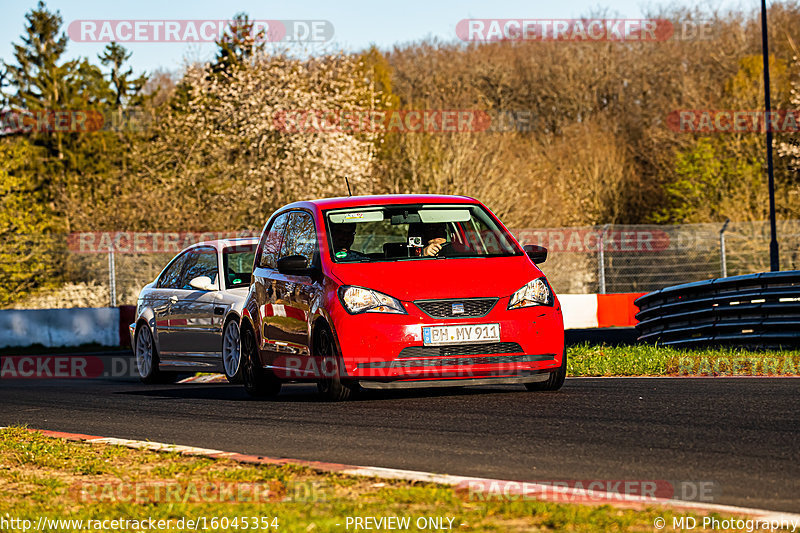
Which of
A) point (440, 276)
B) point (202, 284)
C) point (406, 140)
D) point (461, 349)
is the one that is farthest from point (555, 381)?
point (406, 140)

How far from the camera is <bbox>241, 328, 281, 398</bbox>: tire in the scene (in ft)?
38.0

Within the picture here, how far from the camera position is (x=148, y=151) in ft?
160

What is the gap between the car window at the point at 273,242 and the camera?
11727mm

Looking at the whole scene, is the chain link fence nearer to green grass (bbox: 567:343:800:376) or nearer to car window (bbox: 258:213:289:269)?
green grass (bbox: 567:343:800:376)

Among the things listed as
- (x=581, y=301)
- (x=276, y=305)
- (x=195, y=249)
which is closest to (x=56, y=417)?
(x=276, y=305)

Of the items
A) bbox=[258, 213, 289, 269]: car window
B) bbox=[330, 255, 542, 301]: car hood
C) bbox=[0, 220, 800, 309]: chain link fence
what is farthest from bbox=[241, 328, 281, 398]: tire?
bbox=[0, 220, 800, 309]: chain link fence

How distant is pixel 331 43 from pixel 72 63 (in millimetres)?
16861

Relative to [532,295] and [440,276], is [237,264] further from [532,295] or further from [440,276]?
[532,295]

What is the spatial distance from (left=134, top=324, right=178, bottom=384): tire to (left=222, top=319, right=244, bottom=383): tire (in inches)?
81.8

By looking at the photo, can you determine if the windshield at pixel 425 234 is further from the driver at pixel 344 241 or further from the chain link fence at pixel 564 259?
the chain link fence at pixel 564 259

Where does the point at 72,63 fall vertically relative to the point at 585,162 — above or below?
above

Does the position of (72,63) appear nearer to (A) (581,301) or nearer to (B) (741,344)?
(A) (581,301)

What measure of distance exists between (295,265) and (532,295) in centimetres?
207

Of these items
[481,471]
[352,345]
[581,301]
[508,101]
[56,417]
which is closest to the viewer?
[481,471]
